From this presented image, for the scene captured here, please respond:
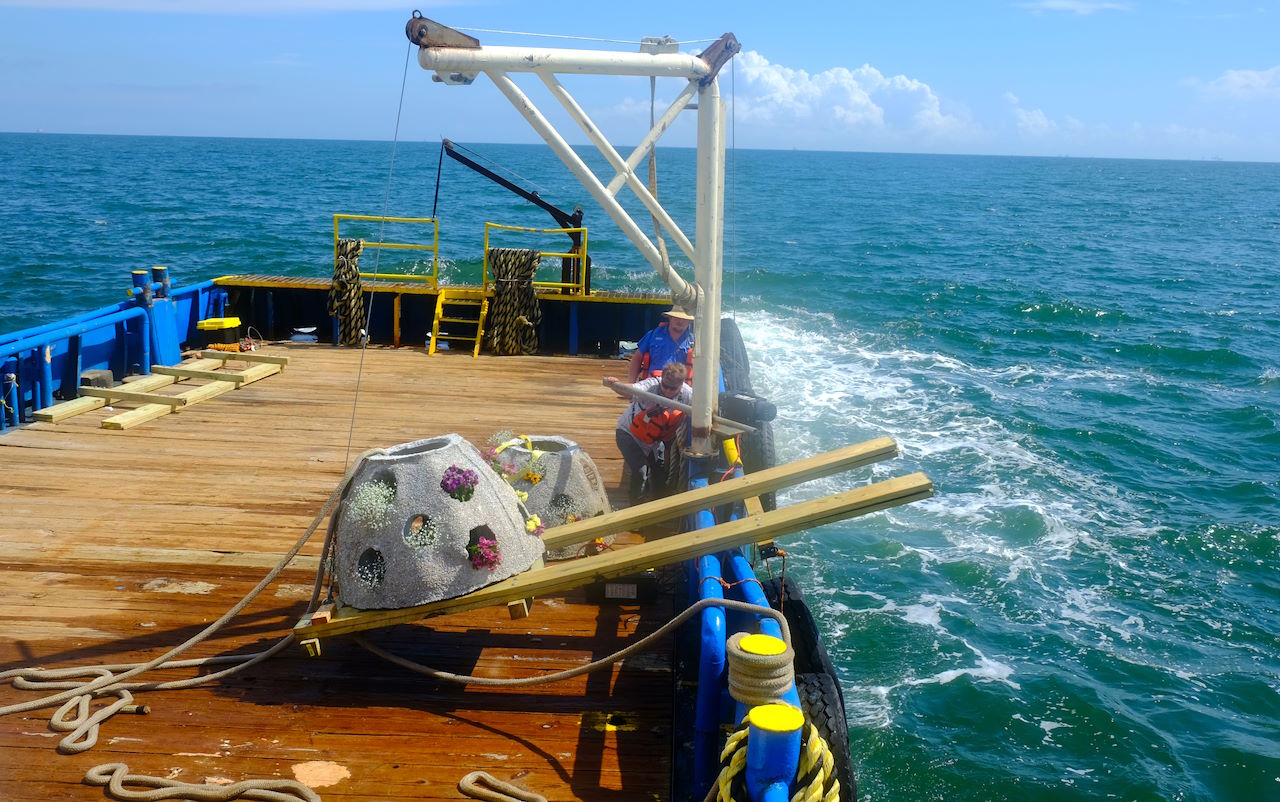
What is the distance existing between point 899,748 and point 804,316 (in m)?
22.3

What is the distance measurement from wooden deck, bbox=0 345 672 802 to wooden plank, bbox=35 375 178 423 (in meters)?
0.08

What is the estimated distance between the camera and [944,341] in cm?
2728

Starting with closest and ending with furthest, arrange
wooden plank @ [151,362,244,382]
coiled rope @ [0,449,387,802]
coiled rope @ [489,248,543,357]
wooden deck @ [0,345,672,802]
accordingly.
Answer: wooden deck @ [0,345,672,802]
coiled rope @ [0,449,387,802]
wooden plank @ [151,362,244,382]
coiled rope @ [489,248,543,357]

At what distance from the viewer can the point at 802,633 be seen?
565cm

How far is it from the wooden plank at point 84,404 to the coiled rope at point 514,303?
407cm

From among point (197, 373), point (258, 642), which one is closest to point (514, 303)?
point (197, 373)

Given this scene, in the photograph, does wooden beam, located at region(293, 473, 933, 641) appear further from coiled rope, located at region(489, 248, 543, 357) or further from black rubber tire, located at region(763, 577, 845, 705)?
coiled rope, located at region(489, 248, 543, 357)

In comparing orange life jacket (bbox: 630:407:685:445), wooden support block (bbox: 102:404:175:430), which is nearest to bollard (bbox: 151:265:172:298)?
wooden support block (bbox: 102:404:175:430)

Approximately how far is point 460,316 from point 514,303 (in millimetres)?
1252

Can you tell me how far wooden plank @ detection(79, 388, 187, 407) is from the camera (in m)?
10.2

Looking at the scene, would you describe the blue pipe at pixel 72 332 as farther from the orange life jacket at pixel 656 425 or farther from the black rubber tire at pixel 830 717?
the black rubber tire at pixel 830 717

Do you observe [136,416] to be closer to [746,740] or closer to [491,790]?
[491,790]

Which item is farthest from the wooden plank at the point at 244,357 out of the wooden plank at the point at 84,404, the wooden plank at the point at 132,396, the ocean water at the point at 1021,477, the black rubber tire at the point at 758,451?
the black rubber tire at the point at 758,451

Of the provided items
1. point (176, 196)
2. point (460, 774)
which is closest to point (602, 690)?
point (460, 774)
